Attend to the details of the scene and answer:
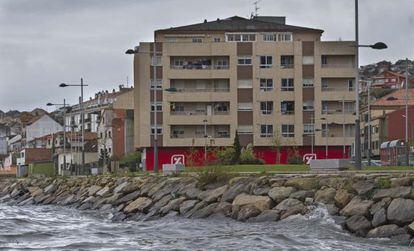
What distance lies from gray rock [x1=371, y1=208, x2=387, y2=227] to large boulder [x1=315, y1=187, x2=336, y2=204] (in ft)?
9.62

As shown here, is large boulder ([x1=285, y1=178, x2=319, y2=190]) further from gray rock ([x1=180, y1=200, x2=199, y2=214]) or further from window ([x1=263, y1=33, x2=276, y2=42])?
A: window ([x1=263, y1=33, x2=276, y2=42])

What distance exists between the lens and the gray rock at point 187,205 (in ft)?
109

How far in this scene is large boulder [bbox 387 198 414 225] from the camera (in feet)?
77.6

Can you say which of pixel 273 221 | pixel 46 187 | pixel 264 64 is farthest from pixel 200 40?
pixel 273 221

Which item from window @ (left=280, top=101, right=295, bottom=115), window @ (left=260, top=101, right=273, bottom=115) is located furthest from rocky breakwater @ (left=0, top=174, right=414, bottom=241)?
window @ (left=280, top=101, right=295, bottom=115)

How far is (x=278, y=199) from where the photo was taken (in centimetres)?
2945

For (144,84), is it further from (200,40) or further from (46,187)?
(46,187)

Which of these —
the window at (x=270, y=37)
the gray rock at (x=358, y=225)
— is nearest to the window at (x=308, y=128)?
the window at (x=270, y=37)

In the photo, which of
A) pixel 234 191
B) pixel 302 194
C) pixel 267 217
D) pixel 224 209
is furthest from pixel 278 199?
pixel 234 191

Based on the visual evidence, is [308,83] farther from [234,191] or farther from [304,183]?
[304,183]

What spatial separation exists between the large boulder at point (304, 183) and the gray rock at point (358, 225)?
4.20 meters

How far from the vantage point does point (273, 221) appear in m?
27.8

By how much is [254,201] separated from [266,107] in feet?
229

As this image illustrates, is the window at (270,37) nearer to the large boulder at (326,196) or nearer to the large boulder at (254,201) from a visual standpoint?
the large boulder at (254,201)
